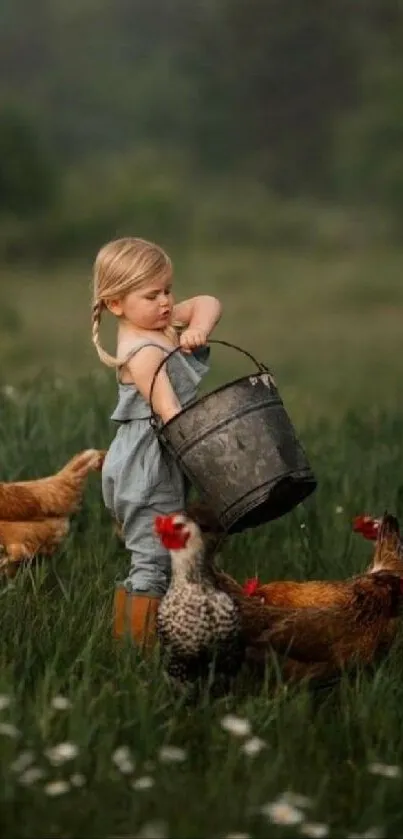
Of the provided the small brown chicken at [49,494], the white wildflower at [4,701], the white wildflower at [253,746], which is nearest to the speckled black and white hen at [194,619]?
the white wildflower at [253,746]

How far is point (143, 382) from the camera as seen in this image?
371 cm

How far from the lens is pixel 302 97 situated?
33.4 feet

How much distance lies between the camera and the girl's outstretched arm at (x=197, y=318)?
146 inches

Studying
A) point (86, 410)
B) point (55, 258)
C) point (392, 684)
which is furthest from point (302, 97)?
point (392, 684)

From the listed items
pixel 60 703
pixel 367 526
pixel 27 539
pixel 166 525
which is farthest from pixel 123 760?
pixel 27 539

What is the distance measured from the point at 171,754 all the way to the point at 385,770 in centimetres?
43

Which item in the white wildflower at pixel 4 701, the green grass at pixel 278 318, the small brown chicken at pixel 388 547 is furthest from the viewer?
the green grass at pixel 278 318

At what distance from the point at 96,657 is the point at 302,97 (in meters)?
7.24

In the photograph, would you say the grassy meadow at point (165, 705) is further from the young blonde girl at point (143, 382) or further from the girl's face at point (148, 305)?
the girl's face at point (148, 305)

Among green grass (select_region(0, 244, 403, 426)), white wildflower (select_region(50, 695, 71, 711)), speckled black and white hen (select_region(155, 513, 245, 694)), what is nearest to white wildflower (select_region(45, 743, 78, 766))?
white wildflower (select_region(50, 695, 71, 711))

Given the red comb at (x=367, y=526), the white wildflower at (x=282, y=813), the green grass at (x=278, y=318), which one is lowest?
the white wildflower at (x=282, y=813)

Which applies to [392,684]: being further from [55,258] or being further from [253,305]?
[55,258]

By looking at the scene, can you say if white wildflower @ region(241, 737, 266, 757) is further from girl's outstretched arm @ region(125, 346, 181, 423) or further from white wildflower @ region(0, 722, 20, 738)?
girl's outstretched arm @ region(125, 346, 181, 423)

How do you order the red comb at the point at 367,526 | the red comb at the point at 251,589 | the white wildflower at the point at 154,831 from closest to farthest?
the white wildflower at the point at 154,831 < the red comb at the point at 251,589 < the red comb at the point at 367,526
